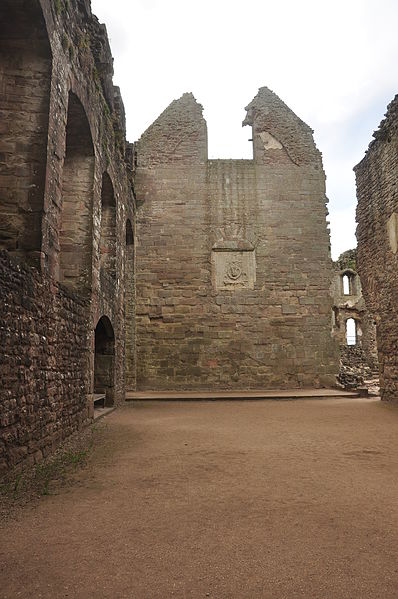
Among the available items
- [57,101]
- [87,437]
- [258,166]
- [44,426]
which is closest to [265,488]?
[44,426]

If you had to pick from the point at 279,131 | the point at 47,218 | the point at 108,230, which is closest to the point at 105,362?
the point at 108,230

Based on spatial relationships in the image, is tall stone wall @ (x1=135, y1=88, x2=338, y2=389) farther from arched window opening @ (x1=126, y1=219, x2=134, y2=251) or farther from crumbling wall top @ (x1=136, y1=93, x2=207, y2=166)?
arched window opening @ (x1=126, y1=219, x2=134, y2=251)

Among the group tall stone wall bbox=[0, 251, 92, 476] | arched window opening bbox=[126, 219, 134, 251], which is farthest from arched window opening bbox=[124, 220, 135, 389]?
tall stone wall bbox=[0, 251, 92, 476]

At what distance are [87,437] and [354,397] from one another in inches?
296

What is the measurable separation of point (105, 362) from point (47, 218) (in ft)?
15.5

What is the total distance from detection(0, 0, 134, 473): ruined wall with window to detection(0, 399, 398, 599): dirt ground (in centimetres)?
88

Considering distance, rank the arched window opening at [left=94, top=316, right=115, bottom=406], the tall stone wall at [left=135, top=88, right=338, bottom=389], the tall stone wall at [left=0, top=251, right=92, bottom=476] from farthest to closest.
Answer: the tall stone wall at [left=135, top=88, right=338, bottom=389]
the arched window opening at [left=94, top=316, right=115, bottom=406]
the tall stone wall at [left=0, top=251, right=92, bottom=476]

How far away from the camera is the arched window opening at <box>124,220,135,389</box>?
12414 millimetres

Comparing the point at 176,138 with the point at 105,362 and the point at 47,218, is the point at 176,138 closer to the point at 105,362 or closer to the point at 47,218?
the point at 105,362

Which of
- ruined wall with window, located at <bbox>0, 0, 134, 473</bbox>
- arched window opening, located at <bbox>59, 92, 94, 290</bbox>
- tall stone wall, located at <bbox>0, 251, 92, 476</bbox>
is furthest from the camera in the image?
arched window opening, located at <bbox>59, 92, 94, 290</bbox>

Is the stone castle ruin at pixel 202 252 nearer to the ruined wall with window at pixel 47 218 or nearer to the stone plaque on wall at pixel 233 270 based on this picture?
the stone plaque on wall at pixel 233 270

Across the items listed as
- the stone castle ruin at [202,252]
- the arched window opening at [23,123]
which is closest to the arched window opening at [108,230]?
the stone castle ruin at [202,252]

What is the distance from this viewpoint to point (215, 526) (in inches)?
99.0

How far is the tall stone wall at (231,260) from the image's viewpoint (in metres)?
12.7
